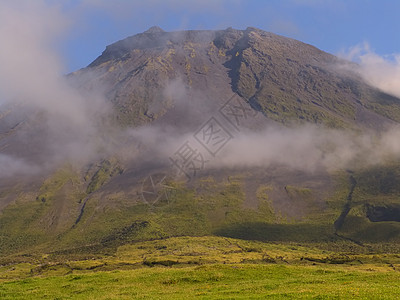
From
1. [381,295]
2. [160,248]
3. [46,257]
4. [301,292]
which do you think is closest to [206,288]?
[301,292]

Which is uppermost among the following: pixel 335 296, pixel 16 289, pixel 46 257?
pixel 335 296

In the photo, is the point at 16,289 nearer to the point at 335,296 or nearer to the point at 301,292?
the point at 301,292

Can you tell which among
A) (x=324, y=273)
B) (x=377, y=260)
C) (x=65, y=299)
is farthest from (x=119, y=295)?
(x=377, y=260)

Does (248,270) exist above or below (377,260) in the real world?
Answer: above

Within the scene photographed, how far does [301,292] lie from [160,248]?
17151 cm

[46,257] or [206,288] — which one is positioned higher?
[206,288]

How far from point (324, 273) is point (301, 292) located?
20.5 metres

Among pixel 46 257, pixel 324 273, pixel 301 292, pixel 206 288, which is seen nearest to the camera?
pixel 301 292

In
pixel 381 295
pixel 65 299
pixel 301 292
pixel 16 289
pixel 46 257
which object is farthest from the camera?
pixel 46 257

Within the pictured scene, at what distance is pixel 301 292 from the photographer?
3094 cm

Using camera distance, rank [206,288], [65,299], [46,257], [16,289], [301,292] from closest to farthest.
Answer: [301,292], [65,299], [206,288], [16,289], [46,257]

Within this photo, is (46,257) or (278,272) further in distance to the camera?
(46,257)

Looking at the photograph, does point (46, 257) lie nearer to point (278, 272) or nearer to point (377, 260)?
point (377, 260)

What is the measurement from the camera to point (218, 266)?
53.7 meters
